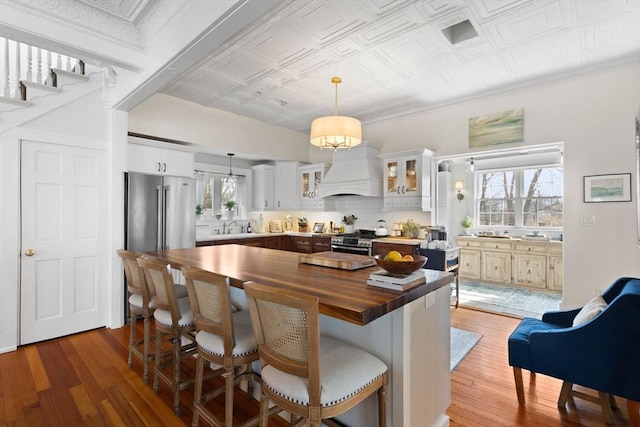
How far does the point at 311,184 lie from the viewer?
6.18m

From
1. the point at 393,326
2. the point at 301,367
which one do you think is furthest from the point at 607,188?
the point at 301,367

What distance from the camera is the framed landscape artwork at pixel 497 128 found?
418 cm

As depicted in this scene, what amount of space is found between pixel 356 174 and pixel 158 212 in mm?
3155

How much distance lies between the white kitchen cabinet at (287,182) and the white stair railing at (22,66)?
3.49m

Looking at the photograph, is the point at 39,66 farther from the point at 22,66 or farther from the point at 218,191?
the point at 218,191

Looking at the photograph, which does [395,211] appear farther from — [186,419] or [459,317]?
[186,419]

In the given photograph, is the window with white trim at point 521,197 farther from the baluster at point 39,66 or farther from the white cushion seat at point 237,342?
the baluster at point 39,66

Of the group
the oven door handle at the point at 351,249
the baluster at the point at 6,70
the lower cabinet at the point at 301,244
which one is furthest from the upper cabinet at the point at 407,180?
the baluster at the point at 6,70

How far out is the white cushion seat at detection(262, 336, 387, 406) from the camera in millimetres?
1285

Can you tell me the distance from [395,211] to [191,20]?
4.24 m

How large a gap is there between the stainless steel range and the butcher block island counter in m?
2.95

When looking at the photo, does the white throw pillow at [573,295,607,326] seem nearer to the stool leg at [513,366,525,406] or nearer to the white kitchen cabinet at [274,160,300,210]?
the stool leg at [513,366,525,406]

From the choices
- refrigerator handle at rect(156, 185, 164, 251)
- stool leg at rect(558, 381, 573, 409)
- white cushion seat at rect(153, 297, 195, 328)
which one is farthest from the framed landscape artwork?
refrigerator handle at rect(156, 185, 164, 251)

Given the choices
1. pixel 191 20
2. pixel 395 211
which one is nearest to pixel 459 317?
pixel 395 211
